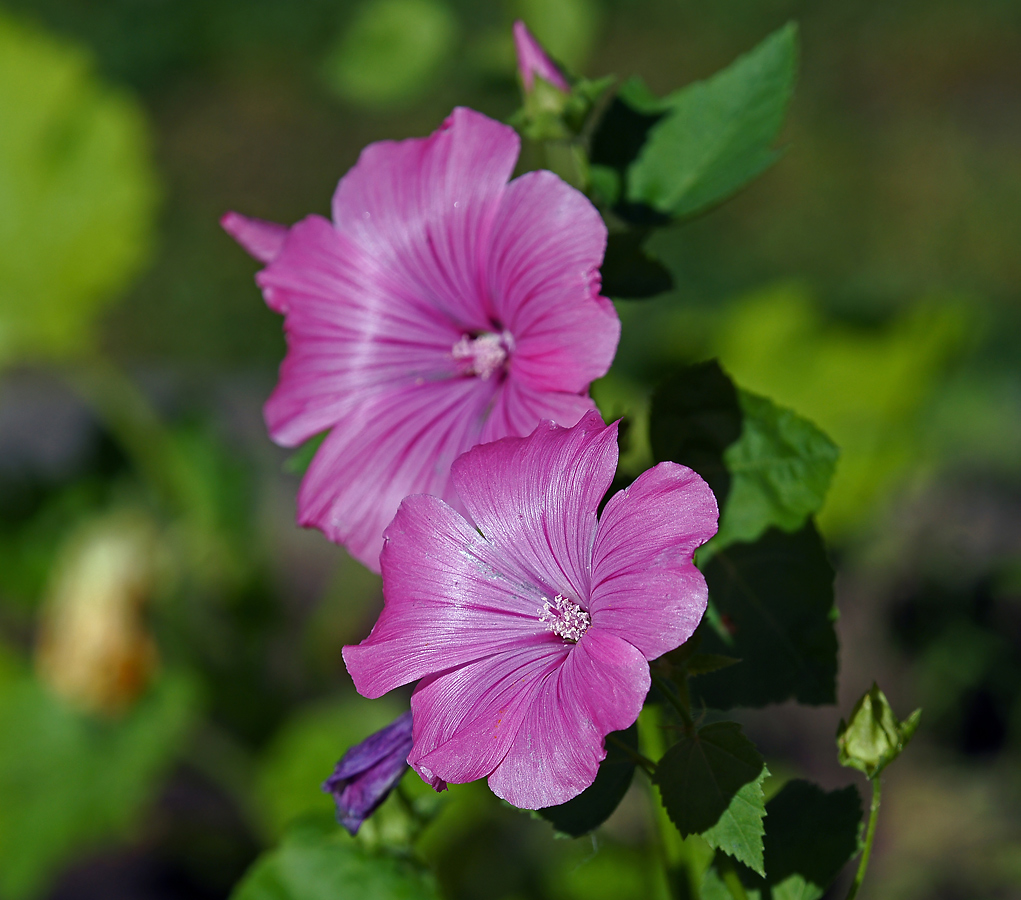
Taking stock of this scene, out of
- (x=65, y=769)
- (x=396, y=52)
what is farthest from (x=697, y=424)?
(x=65, y=769)

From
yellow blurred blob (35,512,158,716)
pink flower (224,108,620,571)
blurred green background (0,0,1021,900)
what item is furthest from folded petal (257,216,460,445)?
yellow blurred blob (35,512,158,716)

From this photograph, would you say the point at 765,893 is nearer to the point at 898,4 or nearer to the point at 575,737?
the point at 575,737

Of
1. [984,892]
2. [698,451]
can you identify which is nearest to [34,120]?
[698,451]

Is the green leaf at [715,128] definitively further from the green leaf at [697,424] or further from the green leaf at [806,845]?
the green leaf at [806,845]

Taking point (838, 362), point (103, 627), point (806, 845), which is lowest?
point (838, 362)

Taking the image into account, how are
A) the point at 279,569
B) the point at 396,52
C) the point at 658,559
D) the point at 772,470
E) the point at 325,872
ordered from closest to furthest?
→ the point at 658,559 → the point at 772,470 → the point at 325,872 → the point at 396,52 → the point at 279,569

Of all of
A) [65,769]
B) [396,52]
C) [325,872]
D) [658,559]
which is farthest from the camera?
[65,769]

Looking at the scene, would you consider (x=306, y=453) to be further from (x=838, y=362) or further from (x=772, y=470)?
(x=838, y=362)
